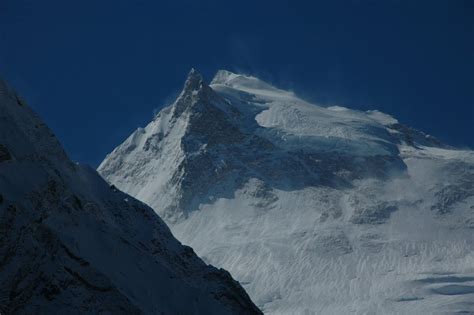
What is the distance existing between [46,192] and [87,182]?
252 inches

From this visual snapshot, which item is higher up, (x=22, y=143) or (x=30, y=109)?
(x=30, y=109)

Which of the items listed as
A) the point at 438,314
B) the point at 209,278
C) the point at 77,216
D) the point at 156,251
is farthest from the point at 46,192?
the point at 438,314

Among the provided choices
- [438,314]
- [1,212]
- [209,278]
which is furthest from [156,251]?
[438,314]

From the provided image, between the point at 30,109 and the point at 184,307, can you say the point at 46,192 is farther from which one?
the point at 184,307

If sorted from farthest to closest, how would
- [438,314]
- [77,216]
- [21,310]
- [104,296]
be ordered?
[438,314] → [77,216] → [104,296] → [21,310]

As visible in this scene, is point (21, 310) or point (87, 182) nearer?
point (21, 310)

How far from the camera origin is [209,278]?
47.4 m

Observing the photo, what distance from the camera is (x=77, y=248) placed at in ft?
131

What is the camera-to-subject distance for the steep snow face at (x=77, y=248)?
3719 cm

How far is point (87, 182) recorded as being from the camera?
153 feet

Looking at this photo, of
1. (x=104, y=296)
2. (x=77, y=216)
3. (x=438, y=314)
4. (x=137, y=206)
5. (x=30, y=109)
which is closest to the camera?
(x=104, y=296)

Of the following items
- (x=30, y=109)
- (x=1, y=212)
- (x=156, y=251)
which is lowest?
(x=1, y=212)

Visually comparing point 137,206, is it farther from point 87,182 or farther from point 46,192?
point 46,192

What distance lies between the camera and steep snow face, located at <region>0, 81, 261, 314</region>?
3719cm
